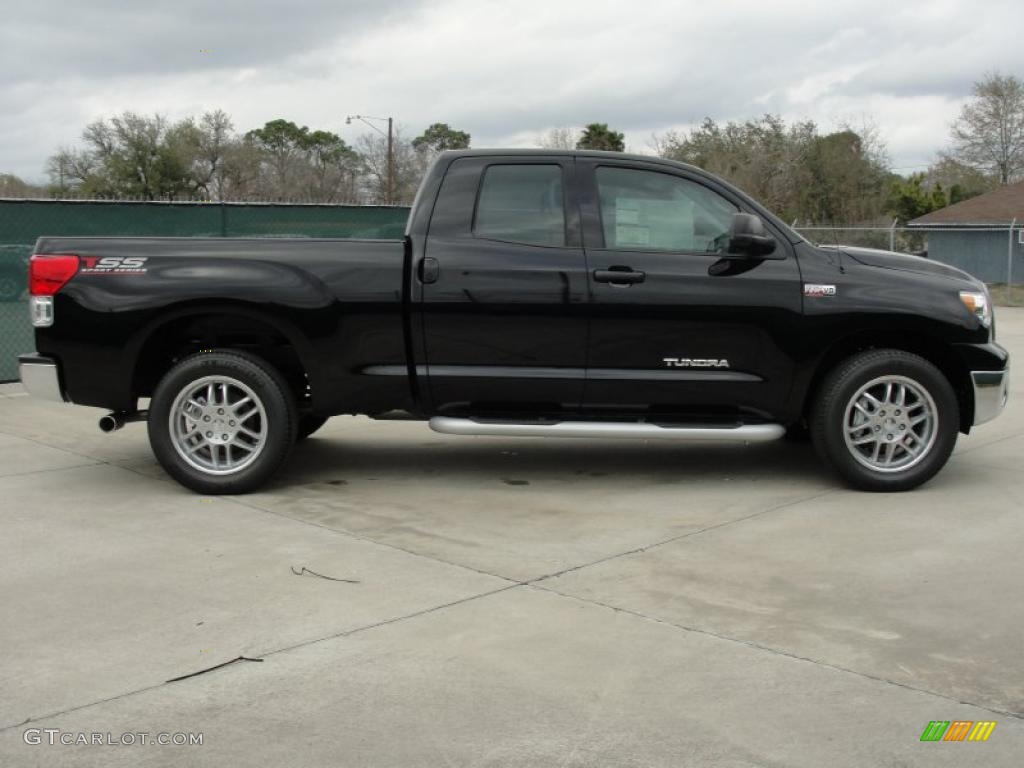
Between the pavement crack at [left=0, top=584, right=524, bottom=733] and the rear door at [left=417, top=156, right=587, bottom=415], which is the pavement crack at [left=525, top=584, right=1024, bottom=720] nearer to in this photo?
the pavement crack at [left=0, top=584, right=524, bottom=733]

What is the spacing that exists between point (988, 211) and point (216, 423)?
3352 cm

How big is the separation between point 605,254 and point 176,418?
266 centimetres

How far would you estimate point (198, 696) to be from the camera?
12.4ft

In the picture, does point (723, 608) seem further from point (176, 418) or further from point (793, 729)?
point (176, 418)

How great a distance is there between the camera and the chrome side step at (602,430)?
6555 millimetres

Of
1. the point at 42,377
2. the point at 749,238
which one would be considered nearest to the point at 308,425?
the point at 42,377

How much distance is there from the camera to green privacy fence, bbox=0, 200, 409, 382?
1120 cm

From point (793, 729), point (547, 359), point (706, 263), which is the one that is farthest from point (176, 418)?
point (793, 729)

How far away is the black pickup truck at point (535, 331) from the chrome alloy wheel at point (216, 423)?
0.04ft

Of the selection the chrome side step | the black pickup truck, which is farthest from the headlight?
the chrome side step

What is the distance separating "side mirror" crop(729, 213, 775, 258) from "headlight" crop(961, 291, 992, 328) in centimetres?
120

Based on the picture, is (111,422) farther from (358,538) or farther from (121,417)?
(358,538)

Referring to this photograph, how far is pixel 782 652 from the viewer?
417 cm

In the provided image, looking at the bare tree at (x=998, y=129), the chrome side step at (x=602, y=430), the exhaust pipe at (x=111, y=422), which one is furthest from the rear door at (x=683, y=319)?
the bare tree at (x=998, y=129)
